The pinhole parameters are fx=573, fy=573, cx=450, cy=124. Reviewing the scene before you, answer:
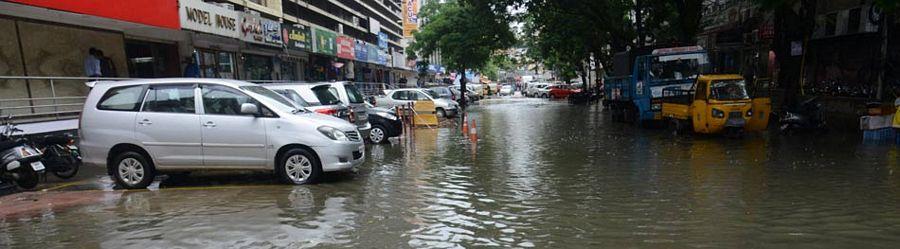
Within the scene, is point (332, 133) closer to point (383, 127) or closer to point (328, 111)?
point (328, 111)

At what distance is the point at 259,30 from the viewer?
17688 millimetres

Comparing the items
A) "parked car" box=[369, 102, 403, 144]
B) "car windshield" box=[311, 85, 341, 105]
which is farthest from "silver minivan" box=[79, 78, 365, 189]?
"parked car" box=[369, 102, 403, 144]

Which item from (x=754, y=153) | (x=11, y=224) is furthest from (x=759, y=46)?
(x=11, y=224)

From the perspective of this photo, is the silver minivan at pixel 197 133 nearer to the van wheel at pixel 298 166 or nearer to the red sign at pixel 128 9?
the van wheel at pixel 298 166

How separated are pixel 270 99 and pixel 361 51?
25817 mm

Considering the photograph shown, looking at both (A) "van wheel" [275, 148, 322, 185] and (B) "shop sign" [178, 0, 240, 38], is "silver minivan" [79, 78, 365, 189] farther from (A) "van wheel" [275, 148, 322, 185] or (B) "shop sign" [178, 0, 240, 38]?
(B) "shop sign" [178, 0, 240, 38]

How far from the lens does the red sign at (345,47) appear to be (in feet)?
92.5

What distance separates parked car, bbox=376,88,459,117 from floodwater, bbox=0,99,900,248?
12620 millimetres

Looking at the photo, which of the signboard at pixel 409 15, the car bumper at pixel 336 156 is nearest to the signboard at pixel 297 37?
the car bumper at pixel 336 156

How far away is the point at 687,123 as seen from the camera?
1418 centimetres

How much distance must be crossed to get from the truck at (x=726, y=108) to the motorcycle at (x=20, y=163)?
41.8 feet

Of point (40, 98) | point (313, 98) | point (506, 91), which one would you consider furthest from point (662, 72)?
point (506, 91)

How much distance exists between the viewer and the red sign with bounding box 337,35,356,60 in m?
28.2

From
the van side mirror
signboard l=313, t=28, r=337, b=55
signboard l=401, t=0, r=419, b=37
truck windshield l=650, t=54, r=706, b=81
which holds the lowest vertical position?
the van side mirror
